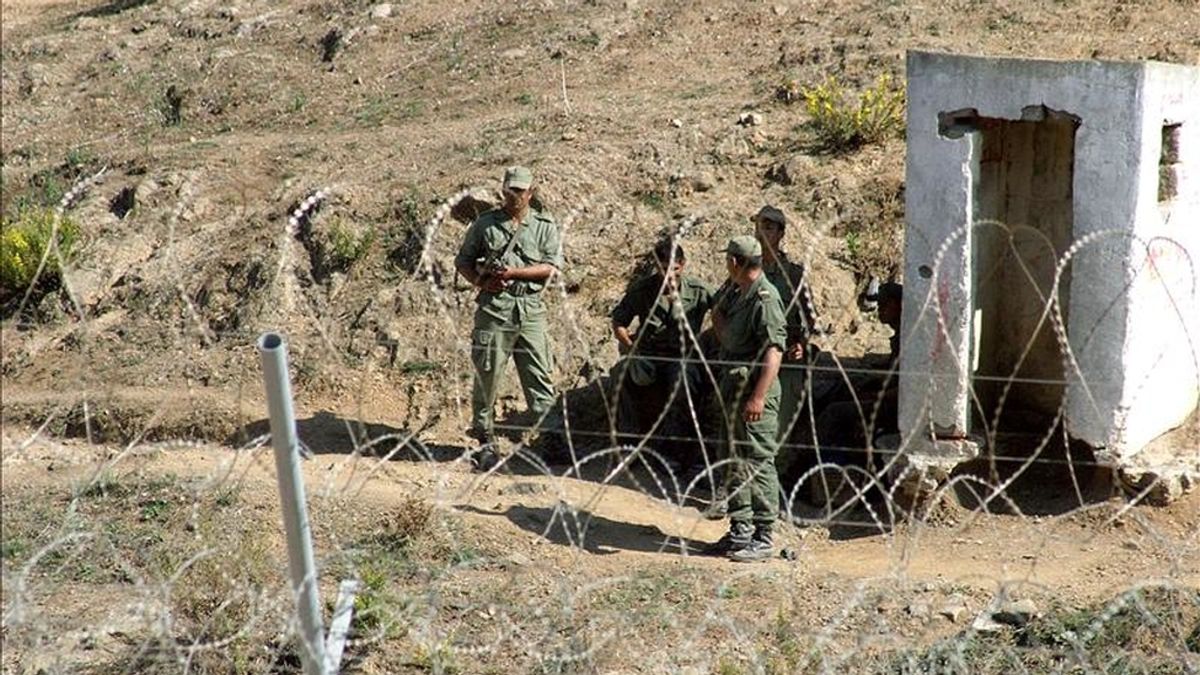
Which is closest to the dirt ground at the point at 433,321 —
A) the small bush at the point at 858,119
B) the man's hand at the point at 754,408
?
the small bush at the point at 858,119

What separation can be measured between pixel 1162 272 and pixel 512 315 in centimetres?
333

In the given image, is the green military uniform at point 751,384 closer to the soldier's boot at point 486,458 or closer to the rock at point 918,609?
the rock at point 918,609

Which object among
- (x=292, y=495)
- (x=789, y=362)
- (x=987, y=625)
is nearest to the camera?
(x=292, y=495)

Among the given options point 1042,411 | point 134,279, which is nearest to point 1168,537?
point 1042,411

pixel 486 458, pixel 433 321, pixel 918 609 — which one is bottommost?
pixel 918 609

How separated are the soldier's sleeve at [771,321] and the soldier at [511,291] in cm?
144

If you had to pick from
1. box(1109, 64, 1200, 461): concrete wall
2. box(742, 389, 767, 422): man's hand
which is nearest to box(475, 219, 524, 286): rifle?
box(742, 389, 767, 422): man's hand

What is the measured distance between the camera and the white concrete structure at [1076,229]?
23.2 feet

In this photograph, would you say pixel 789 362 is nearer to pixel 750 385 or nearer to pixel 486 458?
pixel 750 385

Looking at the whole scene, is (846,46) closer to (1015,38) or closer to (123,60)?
(1015,38)

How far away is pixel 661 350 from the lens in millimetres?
8562

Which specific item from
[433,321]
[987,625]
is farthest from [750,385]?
[433,321]

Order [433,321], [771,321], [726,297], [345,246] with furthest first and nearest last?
[345,246], [433,321], [726,297], [771,321]

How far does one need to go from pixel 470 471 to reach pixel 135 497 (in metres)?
1.86
